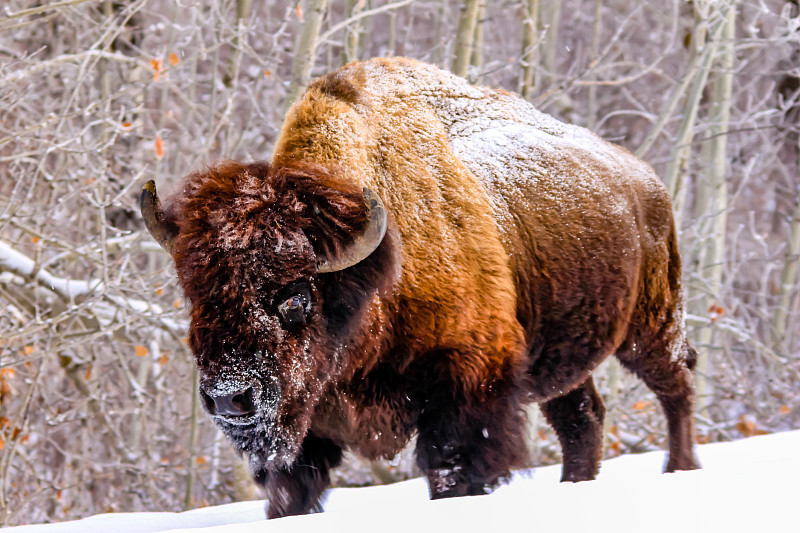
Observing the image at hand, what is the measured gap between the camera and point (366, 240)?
10.9 ft

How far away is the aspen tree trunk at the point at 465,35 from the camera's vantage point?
303 inches

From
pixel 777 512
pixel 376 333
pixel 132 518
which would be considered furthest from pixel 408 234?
pixel 132 518

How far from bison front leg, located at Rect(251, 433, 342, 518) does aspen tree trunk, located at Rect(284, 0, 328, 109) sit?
149 inches

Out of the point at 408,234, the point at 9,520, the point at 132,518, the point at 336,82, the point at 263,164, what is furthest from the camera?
the point at 9,520

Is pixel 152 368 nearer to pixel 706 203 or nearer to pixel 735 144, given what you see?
→ pixel 706 203

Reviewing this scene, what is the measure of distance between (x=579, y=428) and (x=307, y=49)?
12.3ft

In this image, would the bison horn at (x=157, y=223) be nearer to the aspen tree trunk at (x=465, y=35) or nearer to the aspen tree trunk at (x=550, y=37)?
the aspen tree trunk at (x=465, y=35)

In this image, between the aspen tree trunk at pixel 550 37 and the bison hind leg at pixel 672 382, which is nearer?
the bison hind leg at pixel 672 382

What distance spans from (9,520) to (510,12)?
12674mm

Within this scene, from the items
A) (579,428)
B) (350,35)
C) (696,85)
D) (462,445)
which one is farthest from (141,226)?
(462,445)

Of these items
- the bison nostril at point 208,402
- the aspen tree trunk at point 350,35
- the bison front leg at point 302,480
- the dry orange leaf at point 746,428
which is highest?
the bison nostril at point 208,402

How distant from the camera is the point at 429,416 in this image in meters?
3.74

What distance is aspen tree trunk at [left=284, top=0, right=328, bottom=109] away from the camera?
23.1ft

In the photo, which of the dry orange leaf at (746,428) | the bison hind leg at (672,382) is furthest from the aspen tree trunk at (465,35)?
the dry orange leaf at (746,428)
